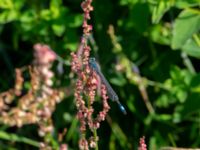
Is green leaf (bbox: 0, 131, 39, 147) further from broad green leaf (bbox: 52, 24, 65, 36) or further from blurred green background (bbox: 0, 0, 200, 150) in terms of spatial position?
broad green leaf (bbox: 52, 24, 65, 36)

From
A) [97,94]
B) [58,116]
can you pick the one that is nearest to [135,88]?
[97,94]

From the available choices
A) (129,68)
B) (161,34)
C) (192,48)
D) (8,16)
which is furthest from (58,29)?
(192,48)

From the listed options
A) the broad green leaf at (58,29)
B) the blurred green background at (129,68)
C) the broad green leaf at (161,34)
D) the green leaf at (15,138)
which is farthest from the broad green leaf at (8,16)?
the broad green leaf at (161,34)

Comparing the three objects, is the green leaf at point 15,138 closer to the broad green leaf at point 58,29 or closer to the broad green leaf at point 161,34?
the broad green leaf at point 58,29

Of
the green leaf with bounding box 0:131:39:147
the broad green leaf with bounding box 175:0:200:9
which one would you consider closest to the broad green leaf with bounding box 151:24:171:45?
the broad green leaf with bounding box 175:0:200:9

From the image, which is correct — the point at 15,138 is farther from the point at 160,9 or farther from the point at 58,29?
the point at 160,9

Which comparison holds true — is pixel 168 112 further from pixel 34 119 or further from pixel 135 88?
pixel 34 119

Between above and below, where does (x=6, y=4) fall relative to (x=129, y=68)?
above
